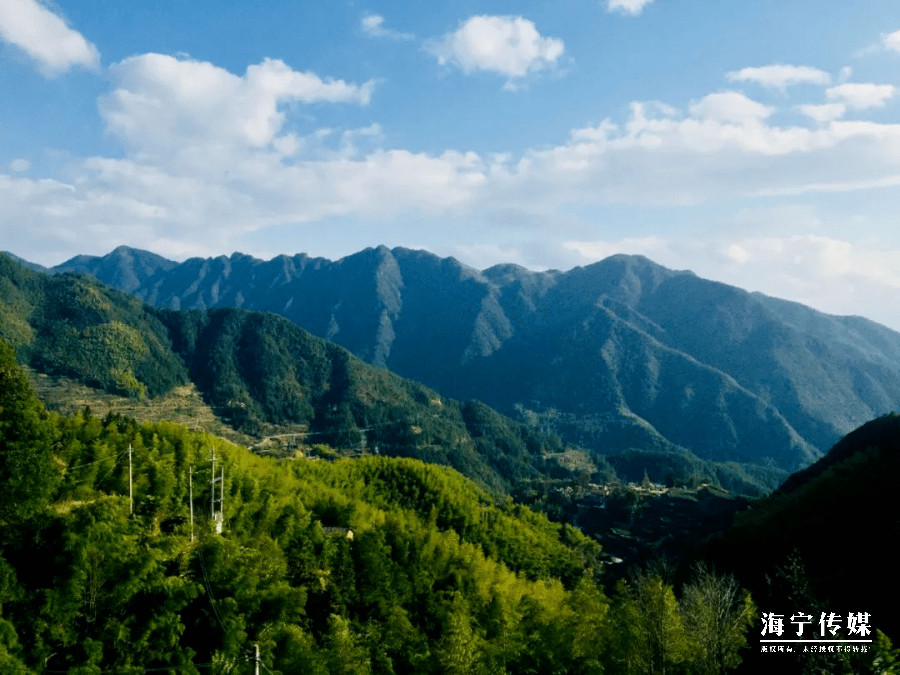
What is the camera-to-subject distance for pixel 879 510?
76188 millimetres

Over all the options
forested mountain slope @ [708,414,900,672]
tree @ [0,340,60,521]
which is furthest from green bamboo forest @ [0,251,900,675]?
forested mountain slope @ [708,414,900,672]

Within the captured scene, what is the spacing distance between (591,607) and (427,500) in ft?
239

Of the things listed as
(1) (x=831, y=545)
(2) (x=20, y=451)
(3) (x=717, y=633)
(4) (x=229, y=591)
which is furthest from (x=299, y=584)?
(1) (x=831, y=545)

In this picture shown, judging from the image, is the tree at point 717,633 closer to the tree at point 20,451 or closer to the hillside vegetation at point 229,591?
the hillside vegetation at point 229,591

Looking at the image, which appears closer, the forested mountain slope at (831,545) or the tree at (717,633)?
the tree at (717,633)

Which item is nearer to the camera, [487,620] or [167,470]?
[487,620]

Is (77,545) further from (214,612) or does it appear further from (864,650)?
(864,650)

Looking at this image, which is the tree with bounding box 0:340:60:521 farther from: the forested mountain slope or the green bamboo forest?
the forested mountain slope

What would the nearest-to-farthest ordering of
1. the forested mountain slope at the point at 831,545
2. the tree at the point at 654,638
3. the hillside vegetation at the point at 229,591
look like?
the tree at the point at 654,638, the hillside vegetation at the point at 229,591, the forested mountain slope at the point at 831,545

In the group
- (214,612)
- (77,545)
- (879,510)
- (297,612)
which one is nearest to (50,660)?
(77,545)

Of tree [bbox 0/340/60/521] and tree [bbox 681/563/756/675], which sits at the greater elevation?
tree [bbox 0/340/60/521]

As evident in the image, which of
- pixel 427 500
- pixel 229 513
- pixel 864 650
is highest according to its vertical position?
pixel 864 650

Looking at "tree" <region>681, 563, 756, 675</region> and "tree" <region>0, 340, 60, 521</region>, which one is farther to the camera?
"tree" <region>0, 340, 60, 521</region>

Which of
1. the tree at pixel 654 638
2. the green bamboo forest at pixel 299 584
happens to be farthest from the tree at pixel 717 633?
the tree at pixel 654 638
